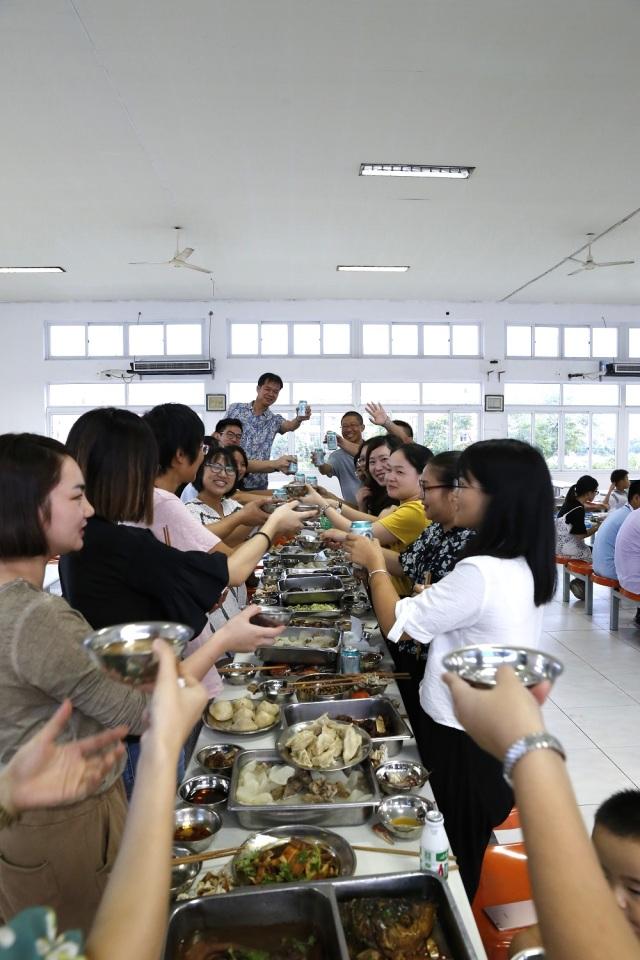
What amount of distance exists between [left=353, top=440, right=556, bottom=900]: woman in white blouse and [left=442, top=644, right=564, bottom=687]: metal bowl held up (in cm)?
80

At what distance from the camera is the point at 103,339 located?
36.0 feet

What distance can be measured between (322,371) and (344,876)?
10.3m

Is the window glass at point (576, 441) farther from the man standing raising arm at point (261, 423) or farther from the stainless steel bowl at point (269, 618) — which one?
the stainless steel bowl at point (269, 618)

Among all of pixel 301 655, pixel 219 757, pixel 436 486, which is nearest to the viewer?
pixel 219 757

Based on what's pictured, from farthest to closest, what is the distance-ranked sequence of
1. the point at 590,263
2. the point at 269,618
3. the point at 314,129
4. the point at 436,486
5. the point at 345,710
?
the point at 590,263 → the point at 314,129 → the point at 436,486 → the point at 345,710 → the point at 269,618

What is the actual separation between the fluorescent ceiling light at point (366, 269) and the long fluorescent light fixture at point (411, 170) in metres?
2.98

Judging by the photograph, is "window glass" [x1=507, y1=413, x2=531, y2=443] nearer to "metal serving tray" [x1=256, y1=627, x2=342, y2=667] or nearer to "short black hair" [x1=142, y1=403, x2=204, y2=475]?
"metal serving tray" [x1=256, y1=627, x2=342, y2=667]

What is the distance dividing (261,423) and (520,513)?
468 cm

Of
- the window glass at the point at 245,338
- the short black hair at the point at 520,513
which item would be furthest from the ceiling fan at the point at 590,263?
the short black hair at the point at 520,513

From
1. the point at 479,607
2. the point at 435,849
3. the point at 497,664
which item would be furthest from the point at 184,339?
the point at 497,664

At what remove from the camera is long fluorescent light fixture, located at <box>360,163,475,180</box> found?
18.5 feet

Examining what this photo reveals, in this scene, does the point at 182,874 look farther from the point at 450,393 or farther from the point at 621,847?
the point at 450,393

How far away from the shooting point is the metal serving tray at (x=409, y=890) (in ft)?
3.47

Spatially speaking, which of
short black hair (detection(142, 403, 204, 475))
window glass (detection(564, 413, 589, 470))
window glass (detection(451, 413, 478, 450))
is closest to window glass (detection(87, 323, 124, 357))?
window glass (detection(451, 413, 478, 450))
